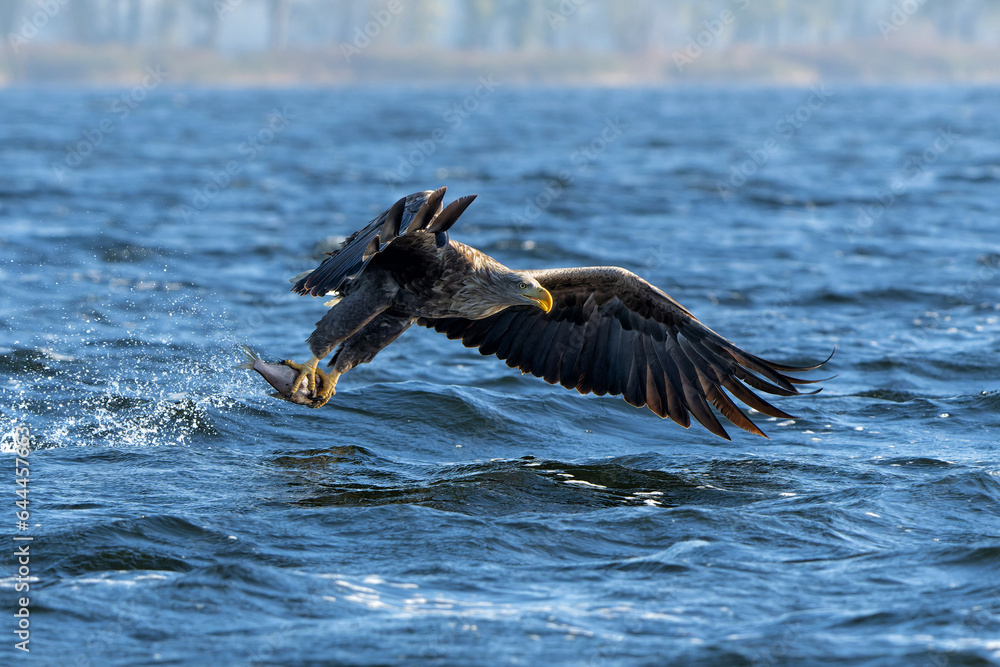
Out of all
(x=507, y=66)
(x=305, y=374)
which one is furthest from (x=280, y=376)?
(x=507, y=66)

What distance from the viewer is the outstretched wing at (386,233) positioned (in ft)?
15.7

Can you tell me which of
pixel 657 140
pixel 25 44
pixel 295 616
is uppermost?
pixel 25 44

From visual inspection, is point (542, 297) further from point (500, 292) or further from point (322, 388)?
point (322, 388)

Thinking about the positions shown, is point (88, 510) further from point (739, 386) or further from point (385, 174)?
point (385, 174)

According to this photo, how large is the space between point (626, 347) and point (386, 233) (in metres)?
2.18

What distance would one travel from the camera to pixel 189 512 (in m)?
5.21

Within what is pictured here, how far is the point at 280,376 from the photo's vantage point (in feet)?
18.9

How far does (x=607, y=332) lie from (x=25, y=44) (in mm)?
92160

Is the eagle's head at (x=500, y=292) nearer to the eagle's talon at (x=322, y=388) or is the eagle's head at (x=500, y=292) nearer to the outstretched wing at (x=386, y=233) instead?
the outstretched wing at (x=386, y=233)

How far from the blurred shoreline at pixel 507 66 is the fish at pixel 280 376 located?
75.9 metres

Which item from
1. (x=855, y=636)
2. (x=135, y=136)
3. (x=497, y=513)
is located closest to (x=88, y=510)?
(x=497, y=513)

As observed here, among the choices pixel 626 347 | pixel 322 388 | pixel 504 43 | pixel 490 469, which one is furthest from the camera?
pixel 504 43

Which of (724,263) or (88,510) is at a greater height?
(724,263)

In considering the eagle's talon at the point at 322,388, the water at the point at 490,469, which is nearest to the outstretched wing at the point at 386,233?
the eagle's talon at the point at 322,388
